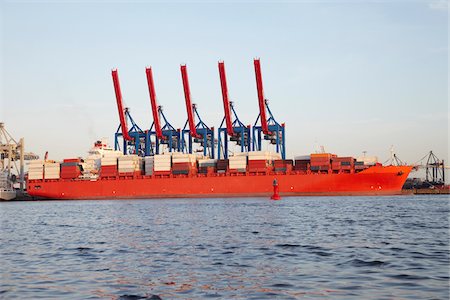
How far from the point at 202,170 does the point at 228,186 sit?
23.4 ft

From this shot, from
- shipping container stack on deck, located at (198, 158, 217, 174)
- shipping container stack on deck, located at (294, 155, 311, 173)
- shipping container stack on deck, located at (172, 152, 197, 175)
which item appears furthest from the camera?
shipping container stack on deck, located at (172, 152, 197, 175)

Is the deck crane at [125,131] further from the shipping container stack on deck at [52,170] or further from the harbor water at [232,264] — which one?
the harbor water at [232,264]

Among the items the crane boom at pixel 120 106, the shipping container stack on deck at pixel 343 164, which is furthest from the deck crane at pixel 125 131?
the shipping container stack on deck at pixel 343 164

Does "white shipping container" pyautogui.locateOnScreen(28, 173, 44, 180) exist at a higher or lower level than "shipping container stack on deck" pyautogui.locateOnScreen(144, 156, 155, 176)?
lower

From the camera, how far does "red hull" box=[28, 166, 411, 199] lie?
65.6 m

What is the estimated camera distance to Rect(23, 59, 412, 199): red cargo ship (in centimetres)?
6638

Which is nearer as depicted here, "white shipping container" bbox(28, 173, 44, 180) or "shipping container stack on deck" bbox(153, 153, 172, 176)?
"shipping container stack on deck" bbox(153, 153, 172, 176)

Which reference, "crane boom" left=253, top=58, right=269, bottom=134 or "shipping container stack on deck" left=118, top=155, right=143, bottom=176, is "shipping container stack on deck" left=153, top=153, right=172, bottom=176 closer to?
"shipping container stack on deck" left=118, top=155, right=143, bottom=176

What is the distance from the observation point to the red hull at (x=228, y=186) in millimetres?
65625

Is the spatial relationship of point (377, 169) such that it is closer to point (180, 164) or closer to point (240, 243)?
point (180, 164)

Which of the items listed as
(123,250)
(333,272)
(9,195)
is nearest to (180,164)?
(9,195)

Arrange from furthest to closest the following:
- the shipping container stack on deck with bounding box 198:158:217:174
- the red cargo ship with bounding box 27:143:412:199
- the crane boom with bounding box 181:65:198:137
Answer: the crane boom with bounding box 181:65:198:137
the shipping container stack on deck with bounding box 198:158:217:174
the red cargo ship with bounding box 27:143:412:199

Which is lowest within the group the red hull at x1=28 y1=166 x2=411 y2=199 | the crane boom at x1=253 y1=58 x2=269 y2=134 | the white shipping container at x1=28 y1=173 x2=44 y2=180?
the red hull at x1=28 y1=166 x2=411 y2=199

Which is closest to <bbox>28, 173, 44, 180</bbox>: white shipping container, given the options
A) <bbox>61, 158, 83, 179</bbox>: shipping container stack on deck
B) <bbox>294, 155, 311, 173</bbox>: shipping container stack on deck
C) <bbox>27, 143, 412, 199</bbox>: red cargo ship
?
<bbox>27, 143, 412, 199</bbox>: red cargo ship
